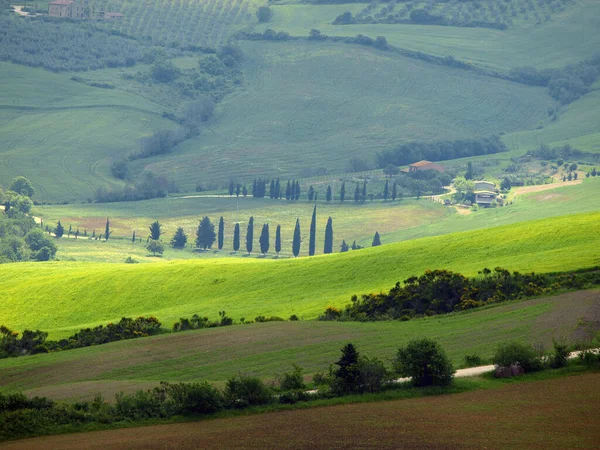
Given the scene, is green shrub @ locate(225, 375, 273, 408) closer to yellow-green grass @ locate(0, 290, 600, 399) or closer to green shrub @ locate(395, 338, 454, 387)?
yellow-green grass @ locate(0, 290, 600, 399)

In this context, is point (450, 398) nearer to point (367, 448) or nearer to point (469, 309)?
point (367, 448)

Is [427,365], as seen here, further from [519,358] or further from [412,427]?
[412,427]

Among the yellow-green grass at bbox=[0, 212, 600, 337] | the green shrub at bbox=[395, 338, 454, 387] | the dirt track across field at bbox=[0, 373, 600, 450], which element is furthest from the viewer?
the yellow-green grass at bbox=[0, 212, 600, 337]

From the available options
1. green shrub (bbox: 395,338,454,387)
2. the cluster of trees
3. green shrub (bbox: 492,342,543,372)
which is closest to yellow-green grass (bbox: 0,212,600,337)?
the cluster of trees

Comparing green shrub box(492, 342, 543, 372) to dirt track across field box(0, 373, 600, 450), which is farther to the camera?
green shrub box(492, 342, 543, 372)

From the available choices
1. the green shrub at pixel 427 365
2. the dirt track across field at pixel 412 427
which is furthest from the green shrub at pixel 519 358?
the green shrub at pixel 427 365

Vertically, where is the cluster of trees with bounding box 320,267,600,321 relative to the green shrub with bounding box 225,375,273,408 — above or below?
above

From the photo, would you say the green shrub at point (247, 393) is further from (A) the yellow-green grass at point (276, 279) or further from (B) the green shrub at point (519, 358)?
(A) the yellow-green grass at point (276, 279)

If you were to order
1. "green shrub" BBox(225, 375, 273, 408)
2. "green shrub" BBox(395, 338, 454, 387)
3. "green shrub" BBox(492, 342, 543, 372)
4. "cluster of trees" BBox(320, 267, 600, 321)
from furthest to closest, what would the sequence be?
1. "cluster of trees" BBox(320, 267, 600, 321)
2. "green shrub" BBox(492, 342, 543, 372)
3. "green shrub" BBox(395, 338, 454, 387)
4. "green shrub" BBox(225, 375, 273, 408)
